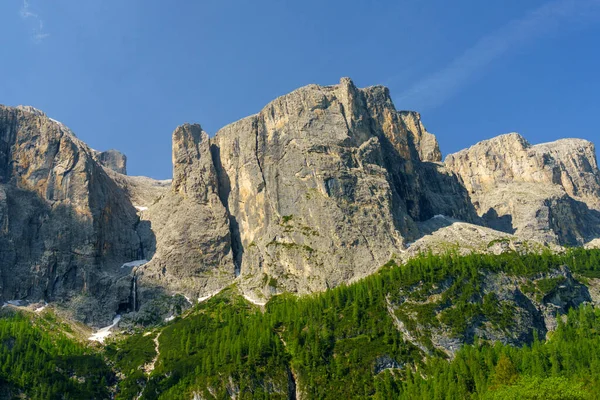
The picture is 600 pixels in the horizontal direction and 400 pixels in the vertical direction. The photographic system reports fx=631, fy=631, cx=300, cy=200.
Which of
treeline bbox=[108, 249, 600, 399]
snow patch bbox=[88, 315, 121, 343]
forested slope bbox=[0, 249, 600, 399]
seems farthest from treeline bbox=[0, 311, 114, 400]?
snow patch bbox=[88, 315, 121, 343]

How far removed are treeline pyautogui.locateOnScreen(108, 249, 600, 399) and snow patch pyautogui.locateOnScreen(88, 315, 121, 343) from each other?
17059 millimetres

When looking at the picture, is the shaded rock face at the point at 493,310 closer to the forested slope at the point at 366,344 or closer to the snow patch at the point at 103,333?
the forested slope at the point at 366,344

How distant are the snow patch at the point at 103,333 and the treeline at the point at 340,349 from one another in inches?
672

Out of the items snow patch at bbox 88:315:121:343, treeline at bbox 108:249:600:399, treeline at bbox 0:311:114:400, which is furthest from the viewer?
snow patch at bbox 88:315:121:343

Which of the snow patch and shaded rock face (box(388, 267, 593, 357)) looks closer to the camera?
shaded rock face (box(388, 267, 593, 357))

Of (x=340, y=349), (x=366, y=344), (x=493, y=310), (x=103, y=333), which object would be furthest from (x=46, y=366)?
(x=493, y=310)

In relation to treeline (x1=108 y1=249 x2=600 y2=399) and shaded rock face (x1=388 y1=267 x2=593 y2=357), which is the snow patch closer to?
treeline (x1=108 y1=249 x2=600 y2=399)

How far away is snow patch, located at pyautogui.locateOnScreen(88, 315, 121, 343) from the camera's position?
17488 centimetres

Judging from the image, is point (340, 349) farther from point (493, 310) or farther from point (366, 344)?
point (493, 310)

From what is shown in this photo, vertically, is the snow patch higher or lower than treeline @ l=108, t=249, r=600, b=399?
higher

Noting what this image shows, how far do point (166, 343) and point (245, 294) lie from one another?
1211 inches

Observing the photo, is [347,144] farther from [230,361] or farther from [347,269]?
[230,361]

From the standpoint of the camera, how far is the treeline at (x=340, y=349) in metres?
124

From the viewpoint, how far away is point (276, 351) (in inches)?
5541
